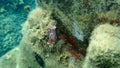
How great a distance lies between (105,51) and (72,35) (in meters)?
1.43

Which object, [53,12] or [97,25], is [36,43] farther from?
[97,25]

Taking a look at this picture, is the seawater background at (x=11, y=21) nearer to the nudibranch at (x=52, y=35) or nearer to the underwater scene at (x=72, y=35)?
the underwater scene at (x=72, y=35)

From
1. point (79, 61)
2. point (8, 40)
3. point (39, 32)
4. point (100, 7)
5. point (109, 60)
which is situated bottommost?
point (8, 40)

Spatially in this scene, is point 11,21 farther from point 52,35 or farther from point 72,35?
point 72,35

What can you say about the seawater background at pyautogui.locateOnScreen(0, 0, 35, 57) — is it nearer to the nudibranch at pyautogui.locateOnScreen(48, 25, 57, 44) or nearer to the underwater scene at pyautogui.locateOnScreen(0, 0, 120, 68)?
the underwater scene at pyautogui.locateOnScreen(0, 0, 120, 68)

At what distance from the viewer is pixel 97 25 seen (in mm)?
3268

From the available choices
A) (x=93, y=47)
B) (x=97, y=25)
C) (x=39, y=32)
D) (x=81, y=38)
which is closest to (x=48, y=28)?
(x=39, y=32)

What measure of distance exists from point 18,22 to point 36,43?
6.88 m

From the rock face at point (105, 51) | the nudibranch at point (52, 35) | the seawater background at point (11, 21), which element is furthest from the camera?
the seawater background at point (11, 21)

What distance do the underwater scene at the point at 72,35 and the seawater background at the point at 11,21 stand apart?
5.03m

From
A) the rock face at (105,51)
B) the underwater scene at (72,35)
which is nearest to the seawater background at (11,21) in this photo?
the underwater scene at (72,35)

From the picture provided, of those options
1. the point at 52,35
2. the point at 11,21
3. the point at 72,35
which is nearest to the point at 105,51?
the point at 72,35

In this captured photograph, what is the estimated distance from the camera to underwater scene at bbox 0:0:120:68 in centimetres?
267

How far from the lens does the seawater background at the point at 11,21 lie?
34.4 feet
